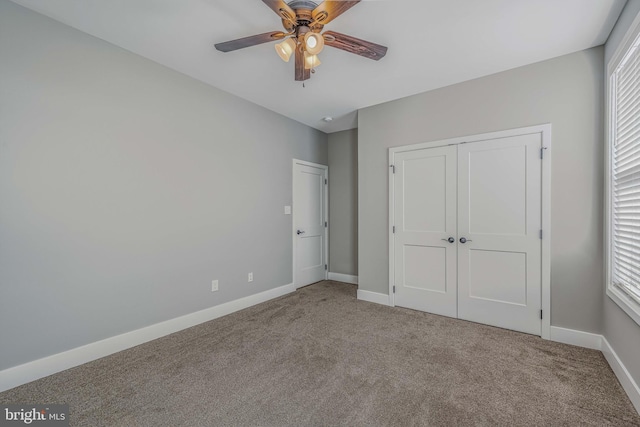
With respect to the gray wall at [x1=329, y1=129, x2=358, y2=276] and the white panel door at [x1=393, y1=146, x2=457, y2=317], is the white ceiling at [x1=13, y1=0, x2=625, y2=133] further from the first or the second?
the gray wall at [x1=329, y1=129, x2=358, y2=276]

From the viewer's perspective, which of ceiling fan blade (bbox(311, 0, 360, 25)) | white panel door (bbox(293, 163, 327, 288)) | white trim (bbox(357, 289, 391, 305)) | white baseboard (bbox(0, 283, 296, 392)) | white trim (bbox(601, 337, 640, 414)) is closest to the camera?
ceiling fan blade (bbox(311, 0, 360, 25))

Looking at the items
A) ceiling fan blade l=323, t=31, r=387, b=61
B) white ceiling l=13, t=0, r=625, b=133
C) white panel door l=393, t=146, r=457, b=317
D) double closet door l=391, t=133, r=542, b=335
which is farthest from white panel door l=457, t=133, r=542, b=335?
ceiling fan blade l=323, t=31, r=387, b=61

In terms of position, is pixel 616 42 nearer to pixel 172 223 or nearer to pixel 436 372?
pixel 436 372

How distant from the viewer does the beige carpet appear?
158 centimetres

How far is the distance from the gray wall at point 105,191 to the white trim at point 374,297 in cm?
161

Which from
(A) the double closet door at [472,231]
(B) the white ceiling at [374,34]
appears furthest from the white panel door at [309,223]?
(B) the white ceiling at [374,34]

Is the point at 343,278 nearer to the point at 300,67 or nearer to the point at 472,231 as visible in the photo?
the point at 472,231

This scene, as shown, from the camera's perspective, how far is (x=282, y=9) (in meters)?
1.63

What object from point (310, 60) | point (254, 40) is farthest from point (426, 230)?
point (254, 40)

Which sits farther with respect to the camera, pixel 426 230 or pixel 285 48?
pixel 426 230

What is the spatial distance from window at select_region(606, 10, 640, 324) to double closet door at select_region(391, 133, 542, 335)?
50 cm

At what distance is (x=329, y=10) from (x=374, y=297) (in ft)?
10.5

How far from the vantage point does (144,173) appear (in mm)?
2523

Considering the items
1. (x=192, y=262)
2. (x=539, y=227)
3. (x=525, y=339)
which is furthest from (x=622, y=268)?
(x=192, y=262)
